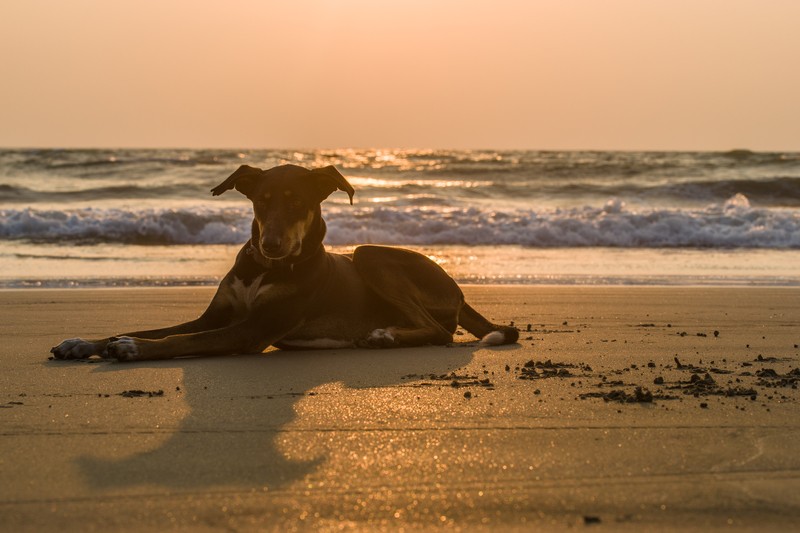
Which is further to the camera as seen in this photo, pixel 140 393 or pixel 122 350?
pixel 122 350

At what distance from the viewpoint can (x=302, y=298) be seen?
23.6 ft

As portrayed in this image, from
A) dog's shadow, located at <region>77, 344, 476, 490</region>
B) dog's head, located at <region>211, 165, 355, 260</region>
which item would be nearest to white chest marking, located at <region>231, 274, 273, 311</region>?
dog's head, located at <region>211, 165, 355, 260</region>

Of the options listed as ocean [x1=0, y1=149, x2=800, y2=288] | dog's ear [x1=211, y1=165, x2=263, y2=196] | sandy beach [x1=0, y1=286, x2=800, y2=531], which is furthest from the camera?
ocean [x1=0, y1=149, x2=800, y2=288]

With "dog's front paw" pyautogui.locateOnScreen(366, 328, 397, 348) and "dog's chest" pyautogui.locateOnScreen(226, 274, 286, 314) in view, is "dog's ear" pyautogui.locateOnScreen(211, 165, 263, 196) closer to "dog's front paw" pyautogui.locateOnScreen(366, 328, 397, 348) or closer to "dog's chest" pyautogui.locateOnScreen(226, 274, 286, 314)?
"dog's chest" pyautogui.locateOnScreen(226, 274, 286, 314)

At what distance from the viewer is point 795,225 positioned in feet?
67.8

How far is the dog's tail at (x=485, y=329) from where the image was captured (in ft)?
24.8

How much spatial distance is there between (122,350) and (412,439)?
2825 mm

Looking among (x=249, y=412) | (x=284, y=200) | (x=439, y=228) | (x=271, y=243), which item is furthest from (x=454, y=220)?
(x=249, y=412)

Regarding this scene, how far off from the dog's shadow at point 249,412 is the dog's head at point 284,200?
2.57 feet

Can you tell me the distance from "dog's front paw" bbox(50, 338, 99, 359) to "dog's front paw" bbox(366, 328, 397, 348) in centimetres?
193

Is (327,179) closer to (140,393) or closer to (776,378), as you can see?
(140,393)

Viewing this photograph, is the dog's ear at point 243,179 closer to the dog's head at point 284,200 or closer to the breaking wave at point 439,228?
the dog's head at point 284,200

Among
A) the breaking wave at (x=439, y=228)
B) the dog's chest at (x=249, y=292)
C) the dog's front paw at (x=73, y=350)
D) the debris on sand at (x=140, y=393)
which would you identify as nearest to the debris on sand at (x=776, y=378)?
the dog's chest at (x=249, y=292)

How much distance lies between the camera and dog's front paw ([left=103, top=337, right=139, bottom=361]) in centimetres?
650
